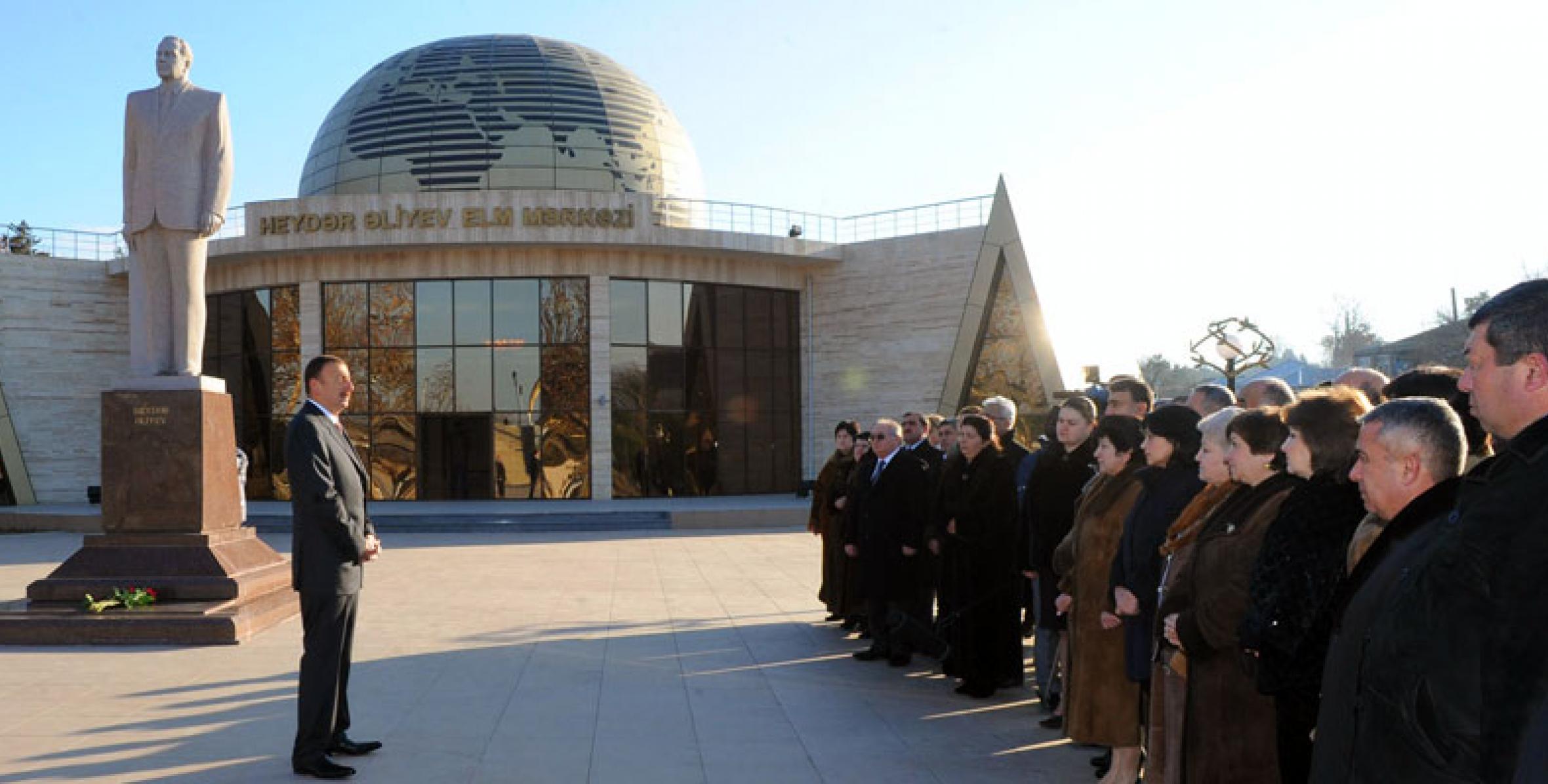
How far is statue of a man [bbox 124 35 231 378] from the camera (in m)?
10.2

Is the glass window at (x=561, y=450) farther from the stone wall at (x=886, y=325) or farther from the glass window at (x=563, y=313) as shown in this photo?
the stone wall at (x=886, y=325)

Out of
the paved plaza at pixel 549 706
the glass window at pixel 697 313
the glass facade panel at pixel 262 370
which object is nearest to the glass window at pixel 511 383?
the glass window at pixel 697 313

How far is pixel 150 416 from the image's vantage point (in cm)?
985

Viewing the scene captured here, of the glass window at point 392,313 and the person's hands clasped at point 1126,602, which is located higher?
the glass window at point 392,313

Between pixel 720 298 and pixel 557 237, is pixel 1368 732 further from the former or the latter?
pixel 720 298

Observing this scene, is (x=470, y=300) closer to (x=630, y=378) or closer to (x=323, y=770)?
(x=630, y=378)

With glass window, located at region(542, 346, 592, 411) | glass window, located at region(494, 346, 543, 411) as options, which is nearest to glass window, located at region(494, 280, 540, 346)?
glass window, located at region(494, 346, 543, 411)

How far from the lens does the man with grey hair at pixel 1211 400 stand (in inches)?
231

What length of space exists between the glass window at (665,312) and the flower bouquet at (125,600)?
19622 mm

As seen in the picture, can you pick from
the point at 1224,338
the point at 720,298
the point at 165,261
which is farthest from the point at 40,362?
the point at 1224,338

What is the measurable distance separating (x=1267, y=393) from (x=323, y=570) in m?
4.94

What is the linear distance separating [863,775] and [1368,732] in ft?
11.2

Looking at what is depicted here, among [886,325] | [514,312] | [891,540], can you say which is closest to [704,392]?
[886,325]

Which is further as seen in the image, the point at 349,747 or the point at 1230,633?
the point at 349,747
